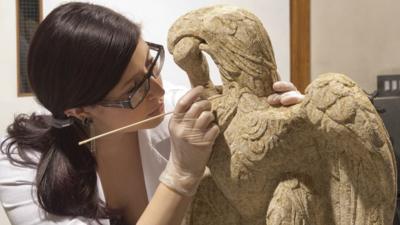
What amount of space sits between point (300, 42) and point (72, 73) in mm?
1025

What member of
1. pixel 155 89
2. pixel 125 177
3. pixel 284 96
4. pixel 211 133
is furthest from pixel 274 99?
pixel 125 177

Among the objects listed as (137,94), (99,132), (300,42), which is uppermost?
(300,42)

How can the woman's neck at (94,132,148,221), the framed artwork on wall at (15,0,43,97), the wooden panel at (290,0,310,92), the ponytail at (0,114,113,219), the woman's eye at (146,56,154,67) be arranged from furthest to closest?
the wooden panel at (290,0,310,92) → the framed artwork on wall at (15,0,43,97) → the woman's neck at (94,132,148,221) → the ponytail at (0,114,113,219) → the woman's eye at (146,56,154,67)

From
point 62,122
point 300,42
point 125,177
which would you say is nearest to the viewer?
point 62,122

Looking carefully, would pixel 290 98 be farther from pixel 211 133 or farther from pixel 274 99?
pixel 211 133

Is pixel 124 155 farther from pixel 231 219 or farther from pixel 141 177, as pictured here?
pixel 231 219

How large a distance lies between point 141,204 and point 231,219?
38 cm

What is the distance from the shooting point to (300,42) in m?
1.87

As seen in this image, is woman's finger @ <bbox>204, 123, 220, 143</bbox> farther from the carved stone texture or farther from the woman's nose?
the woman's nose

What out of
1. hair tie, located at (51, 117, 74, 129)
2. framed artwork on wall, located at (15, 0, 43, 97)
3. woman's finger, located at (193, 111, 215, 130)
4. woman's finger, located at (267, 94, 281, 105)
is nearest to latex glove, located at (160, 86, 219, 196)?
woman's finger, located at (193, 111, 215, 130)

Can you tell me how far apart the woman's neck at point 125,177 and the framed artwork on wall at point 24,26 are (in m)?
0.59

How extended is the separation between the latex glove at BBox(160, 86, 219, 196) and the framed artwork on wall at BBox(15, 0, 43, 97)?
0.93 meters

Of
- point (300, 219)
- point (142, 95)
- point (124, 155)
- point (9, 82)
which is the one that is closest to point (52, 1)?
point (9, 82)

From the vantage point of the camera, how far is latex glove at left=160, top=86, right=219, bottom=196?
958mm
